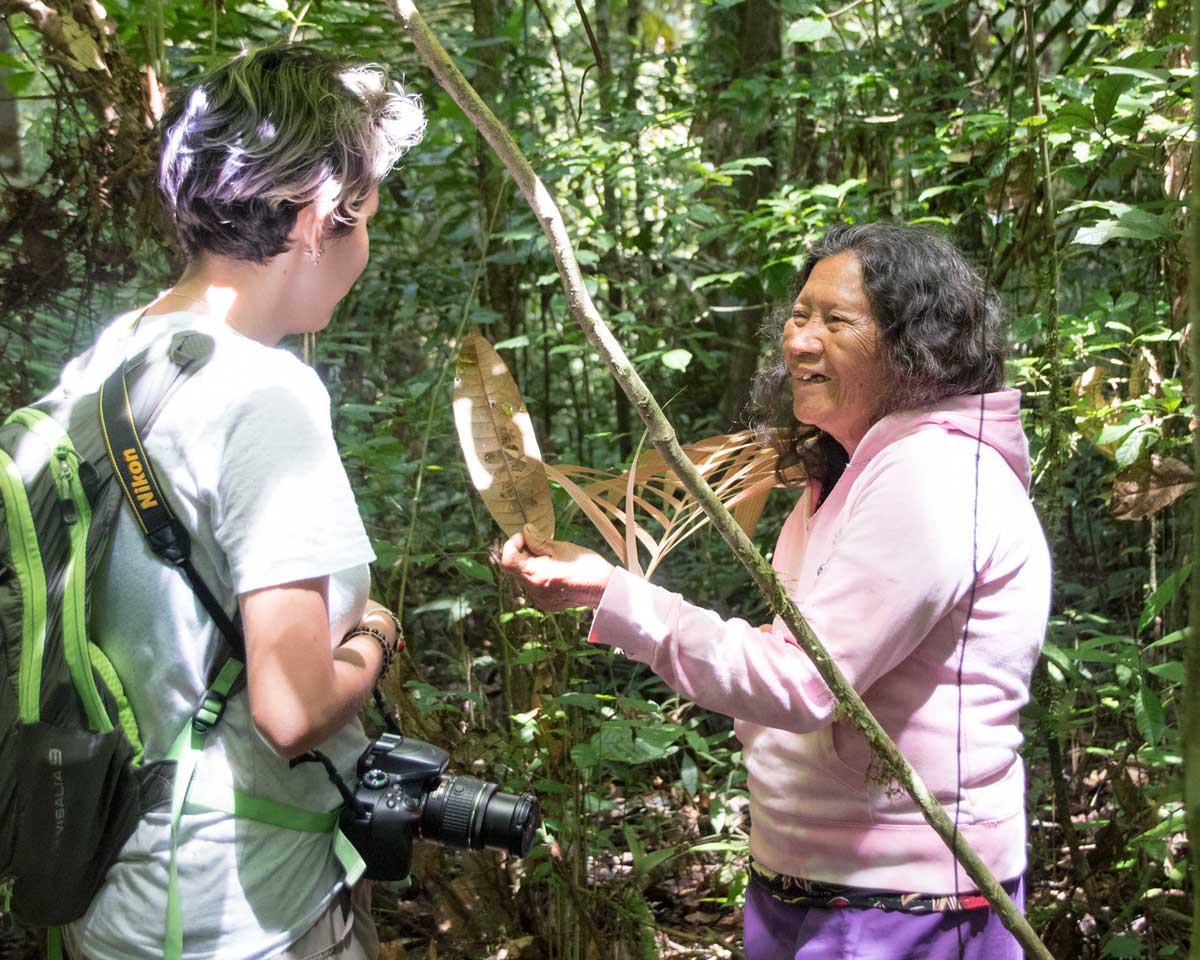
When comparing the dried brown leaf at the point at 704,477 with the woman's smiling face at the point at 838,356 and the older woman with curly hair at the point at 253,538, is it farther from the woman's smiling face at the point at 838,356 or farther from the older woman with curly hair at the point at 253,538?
the older woman with curly hair at the point at 253,538

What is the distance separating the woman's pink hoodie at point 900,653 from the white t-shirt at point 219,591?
16.9 inches

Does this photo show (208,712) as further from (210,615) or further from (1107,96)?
(1107,96)

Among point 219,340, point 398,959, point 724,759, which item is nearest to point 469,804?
point 219,340

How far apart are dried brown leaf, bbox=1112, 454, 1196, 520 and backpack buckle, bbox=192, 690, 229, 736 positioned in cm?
178

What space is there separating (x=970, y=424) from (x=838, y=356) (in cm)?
24

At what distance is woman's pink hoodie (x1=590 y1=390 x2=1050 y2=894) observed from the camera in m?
1.40

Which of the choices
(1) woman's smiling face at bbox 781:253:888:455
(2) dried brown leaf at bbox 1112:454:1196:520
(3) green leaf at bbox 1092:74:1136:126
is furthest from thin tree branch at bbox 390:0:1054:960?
(3) green leaf at bbox 1092:74:1136:126

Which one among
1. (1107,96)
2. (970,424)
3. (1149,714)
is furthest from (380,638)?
(1107,96)

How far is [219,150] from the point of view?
1304 millimetres

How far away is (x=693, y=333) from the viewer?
337 cm

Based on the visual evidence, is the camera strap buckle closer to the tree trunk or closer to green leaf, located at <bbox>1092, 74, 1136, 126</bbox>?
green leaf, located at <bbox>1092, 74, 1136, 126</bbox>

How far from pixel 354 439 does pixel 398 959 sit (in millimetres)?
1340

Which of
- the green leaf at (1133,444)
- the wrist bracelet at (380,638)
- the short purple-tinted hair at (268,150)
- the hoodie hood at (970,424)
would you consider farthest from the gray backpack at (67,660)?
the green leaf at (1133,444)

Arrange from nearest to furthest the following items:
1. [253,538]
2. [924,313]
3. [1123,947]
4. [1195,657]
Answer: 1. [1195,657]
2. [253,538]
3. [924,313]
4. [1123,947]
